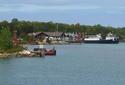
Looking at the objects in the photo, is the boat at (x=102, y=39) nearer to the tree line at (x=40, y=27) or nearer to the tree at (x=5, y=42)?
the tree line at (x=40, y=27)

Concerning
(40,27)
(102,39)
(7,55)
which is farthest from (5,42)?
(40,27)

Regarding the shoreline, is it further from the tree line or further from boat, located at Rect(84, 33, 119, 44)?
boat, located at Rect(84, 33, 119, 44)

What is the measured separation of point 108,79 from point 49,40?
362 feet

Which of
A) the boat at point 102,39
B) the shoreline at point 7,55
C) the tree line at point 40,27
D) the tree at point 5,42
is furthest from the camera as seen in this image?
the boat at point 102,39

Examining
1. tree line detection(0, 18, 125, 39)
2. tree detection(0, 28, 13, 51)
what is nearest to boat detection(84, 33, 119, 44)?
tree line detection(0, 18, 125, 39)

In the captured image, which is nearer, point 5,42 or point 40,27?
point 5,42

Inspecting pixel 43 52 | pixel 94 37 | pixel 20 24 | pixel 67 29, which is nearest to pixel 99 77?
pixel 43 52

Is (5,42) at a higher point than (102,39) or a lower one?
higher

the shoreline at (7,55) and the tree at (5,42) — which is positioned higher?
the tree at (5,42)

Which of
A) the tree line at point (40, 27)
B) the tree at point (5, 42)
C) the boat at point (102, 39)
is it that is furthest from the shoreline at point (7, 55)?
the boat at point (102, 39)

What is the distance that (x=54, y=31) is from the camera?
176 m

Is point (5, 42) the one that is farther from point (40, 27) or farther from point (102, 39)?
point (40, 27)

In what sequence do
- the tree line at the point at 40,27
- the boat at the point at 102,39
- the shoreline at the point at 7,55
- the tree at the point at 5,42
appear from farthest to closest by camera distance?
the boat at the point at 102,39, the tree line at the point at 40,27, the tree at the point at 5,42, the shoreline at the point at 7,55

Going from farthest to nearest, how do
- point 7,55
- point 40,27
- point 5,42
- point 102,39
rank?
point 40,27 < point 102,39 < point 5,42 < point 7,55
